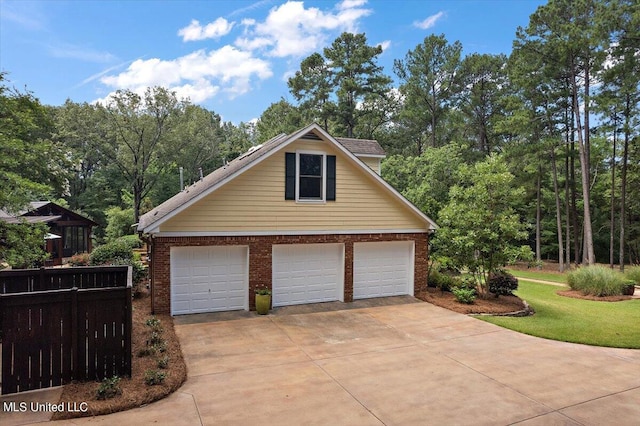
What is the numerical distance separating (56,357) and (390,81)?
35.0 meters

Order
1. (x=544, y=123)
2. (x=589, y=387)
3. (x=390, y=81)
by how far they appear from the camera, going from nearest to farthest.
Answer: (x=589, y=387) → (x=544, y=123) → (x=390, y=81)

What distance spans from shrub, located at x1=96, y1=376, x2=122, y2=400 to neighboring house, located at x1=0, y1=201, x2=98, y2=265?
21735mm

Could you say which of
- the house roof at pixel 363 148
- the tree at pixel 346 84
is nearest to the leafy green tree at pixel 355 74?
the tree at pixel 346 84

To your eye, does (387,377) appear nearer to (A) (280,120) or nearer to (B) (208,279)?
(B) (208,279)

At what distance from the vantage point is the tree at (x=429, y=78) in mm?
33688

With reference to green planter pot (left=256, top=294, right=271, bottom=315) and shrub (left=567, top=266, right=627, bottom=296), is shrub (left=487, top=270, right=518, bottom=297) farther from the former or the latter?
green planter pot (left=256, top=294, right=271, bottom=315)

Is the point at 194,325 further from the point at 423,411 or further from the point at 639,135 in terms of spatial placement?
the point at 639,135

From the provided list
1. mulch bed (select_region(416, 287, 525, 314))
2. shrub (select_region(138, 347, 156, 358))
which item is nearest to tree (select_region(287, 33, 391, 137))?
mulch bed (select_region(416, 287, 525, 314))

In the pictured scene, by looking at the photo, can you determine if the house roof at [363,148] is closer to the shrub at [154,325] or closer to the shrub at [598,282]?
the shrub at [598,282]

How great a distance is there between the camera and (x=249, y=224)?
12.1 metres

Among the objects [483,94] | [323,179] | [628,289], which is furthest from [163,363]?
[483,94]

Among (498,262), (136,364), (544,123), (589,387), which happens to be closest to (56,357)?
(136,364)

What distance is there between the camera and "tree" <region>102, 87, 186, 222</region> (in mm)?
30016

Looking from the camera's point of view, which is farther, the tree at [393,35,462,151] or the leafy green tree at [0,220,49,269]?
the tree at [393,35,462,151]
